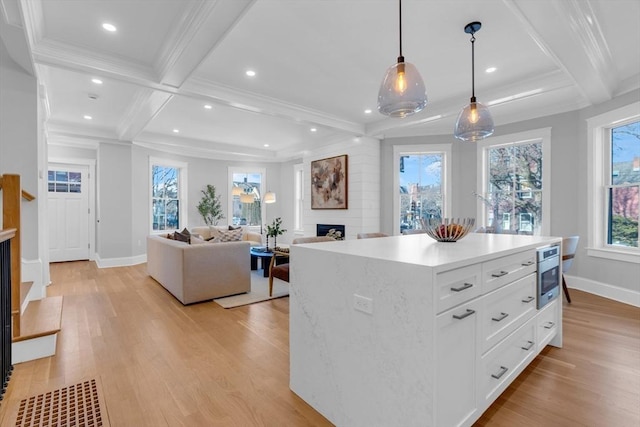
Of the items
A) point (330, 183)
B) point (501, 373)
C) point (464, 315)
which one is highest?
point (330, 183)

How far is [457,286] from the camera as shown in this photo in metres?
1.43

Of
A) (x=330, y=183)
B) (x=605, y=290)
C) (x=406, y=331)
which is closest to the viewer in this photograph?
(x=406, y=331)

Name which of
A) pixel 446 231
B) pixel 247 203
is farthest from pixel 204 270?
pixel 247 203

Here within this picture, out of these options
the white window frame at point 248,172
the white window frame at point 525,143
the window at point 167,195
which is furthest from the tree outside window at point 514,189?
the window at point 167,195

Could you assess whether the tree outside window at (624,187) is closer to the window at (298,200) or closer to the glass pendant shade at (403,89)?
the glass pendant shade at (403,89)

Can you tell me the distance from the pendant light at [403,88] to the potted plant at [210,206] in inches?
264

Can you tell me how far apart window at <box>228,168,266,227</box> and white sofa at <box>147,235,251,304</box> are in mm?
4142

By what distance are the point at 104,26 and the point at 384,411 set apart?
3804 mm

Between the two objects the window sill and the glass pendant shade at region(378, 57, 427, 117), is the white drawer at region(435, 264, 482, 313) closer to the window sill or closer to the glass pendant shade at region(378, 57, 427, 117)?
the glass pendant shade at region(378, 57, 427, 117)

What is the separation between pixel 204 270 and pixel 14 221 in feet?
6.28

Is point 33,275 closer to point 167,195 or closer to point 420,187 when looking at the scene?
point 167,195

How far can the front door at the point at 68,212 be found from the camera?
6727 mm

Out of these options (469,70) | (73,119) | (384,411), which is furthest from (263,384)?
(73,119)

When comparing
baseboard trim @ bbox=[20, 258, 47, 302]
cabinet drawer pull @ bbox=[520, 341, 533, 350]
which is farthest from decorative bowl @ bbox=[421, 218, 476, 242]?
baseboard trim @ bbox=[20, 258, 47, 302]
